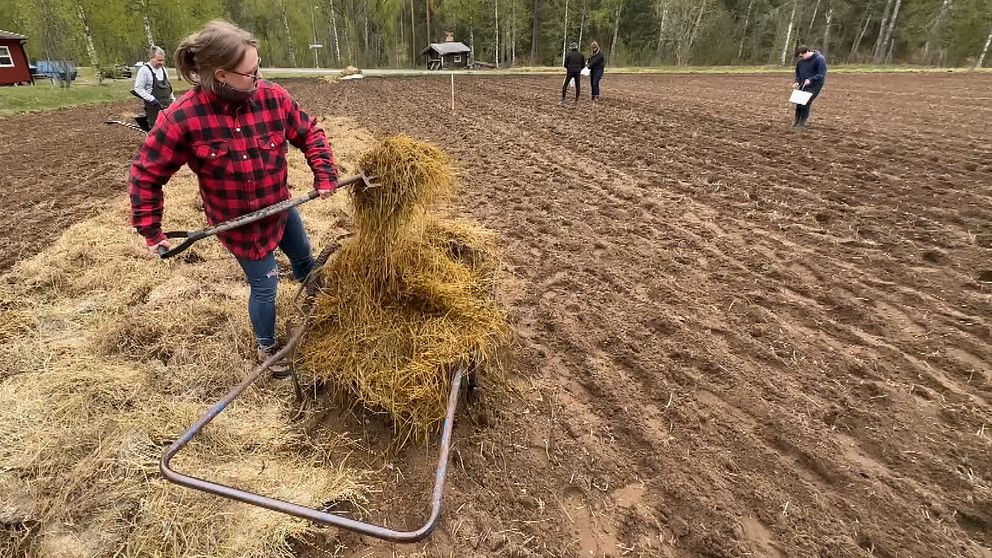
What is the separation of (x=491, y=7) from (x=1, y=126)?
42.0 m

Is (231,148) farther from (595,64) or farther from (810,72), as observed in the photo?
(595,64)

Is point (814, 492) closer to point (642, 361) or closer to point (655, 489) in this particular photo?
point (655, 489)

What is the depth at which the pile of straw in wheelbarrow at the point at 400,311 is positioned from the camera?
2668 mm

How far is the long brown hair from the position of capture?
223 centimetres

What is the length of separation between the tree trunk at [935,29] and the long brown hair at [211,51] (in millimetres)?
52626

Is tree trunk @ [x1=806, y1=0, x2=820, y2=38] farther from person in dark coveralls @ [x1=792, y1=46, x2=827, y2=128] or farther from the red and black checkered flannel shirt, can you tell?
the red and black checkered flannel shirt

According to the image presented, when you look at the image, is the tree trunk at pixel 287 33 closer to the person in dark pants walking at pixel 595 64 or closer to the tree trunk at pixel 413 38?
the tree trunk at pixel 413 38

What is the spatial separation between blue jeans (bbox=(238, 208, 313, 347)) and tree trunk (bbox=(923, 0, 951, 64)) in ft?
172

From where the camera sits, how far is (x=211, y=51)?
2.24 m

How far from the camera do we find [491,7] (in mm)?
46969

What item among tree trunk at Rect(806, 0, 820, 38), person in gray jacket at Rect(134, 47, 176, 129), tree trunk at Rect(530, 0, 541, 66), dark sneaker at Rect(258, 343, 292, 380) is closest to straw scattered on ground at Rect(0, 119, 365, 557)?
dark sneaker at Rect(258, 343, 292, 380)

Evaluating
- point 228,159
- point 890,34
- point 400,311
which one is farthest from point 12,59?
point 890,34

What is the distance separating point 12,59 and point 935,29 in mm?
61881

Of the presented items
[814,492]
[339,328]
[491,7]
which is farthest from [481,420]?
[491,7]
